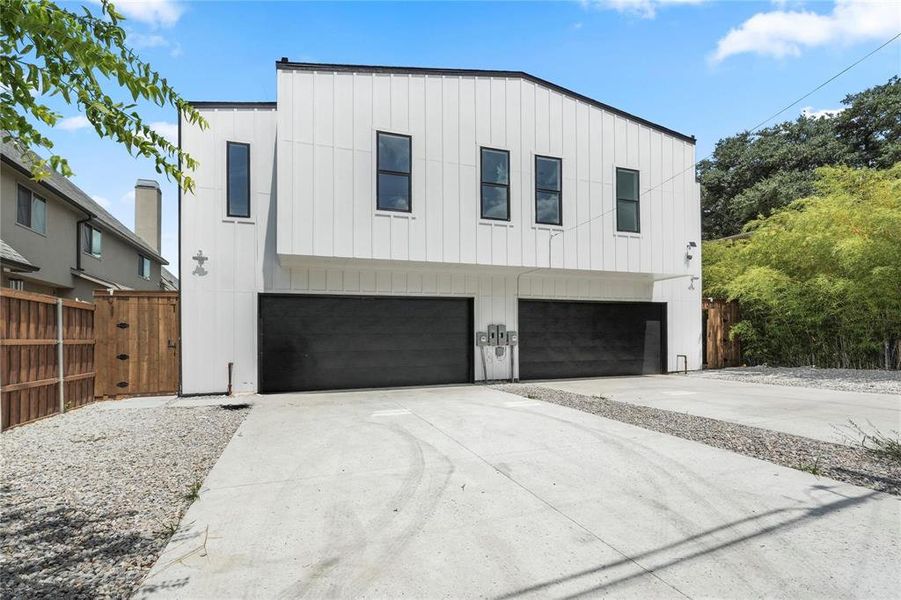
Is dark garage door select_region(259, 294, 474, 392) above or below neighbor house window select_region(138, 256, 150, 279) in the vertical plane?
below

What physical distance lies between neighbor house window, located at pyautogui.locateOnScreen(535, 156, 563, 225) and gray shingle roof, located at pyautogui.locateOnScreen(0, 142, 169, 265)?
918cm

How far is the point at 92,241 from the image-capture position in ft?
49.0

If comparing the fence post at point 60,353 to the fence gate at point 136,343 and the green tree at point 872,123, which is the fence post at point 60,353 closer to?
the fence gate at point 136,343

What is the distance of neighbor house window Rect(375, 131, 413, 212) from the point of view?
27.0ft

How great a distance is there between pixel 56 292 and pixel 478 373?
1212cm

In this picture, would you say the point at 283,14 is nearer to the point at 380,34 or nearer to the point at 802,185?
the point at 380,34

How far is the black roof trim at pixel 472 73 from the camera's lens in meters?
7.73

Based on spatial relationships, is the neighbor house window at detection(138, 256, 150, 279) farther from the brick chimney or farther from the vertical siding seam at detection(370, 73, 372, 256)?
the vertical siding seam at detection(370, 73, 372, 256)

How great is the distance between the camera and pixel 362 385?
8.98 meters

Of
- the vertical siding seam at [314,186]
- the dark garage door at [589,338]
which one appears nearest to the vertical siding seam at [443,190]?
the vertical siding seam at [314,186]

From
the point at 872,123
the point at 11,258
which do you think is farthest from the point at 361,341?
the point at 872,123

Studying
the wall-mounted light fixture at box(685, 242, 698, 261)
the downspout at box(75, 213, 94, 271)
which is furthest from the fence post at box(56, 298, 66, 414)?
the wall-mounted light fixture at box(685, 242, 698, 261)

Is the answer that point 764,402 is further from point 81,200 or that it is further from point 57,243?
point 81,200

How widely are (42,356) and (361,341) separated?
15.3ft
